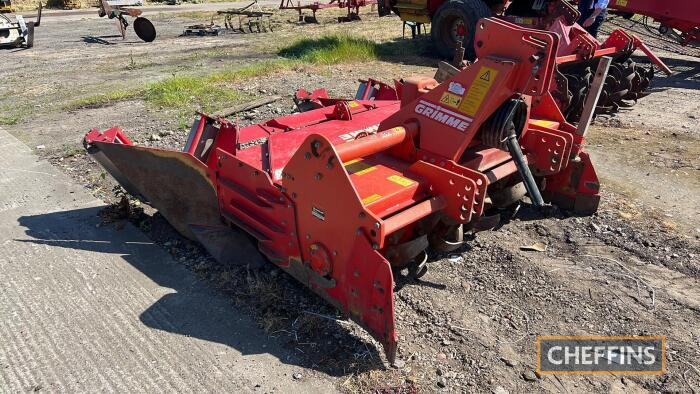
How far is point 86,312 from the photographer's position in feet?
11.7

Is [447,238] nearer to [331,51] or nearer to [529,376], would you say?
[529,376]

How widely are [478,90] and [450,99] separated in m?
0.22

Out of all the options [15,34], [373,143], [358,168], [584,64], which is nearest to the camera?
[373,143]

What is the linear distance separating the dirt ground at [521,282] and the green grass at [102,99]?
0.50 metres

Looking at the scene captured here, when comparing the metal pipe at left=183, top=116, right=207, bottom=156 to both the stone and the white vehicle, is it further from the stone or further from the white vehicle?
the white vehicle

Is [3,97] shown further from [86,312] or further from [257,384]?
[257,384]

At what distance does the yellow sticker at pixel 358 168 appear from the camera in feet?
12.1

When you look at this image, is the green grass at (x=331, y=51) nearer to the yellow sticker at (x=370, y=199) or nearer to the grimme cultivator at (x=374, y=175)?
the grimme cultivator at (x=374, y=175)

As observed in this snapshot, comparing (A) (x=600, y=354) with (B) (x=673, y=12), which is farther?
(B) (x=673, y=12)

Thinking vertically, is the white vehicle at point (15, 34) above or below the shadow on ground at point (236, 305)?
above

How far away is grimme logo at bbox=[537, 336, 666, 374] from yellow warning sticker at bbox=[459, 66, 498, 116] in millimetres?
1523

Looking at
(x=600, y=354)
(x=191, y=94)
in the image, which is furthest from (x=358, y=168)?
(x=191, y=94)

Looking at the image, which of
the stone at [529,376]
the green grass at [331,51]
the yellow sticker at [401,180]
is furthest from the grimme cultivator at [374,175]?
the green grass at [331,51]

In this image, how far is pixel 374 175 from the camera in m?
3.61
